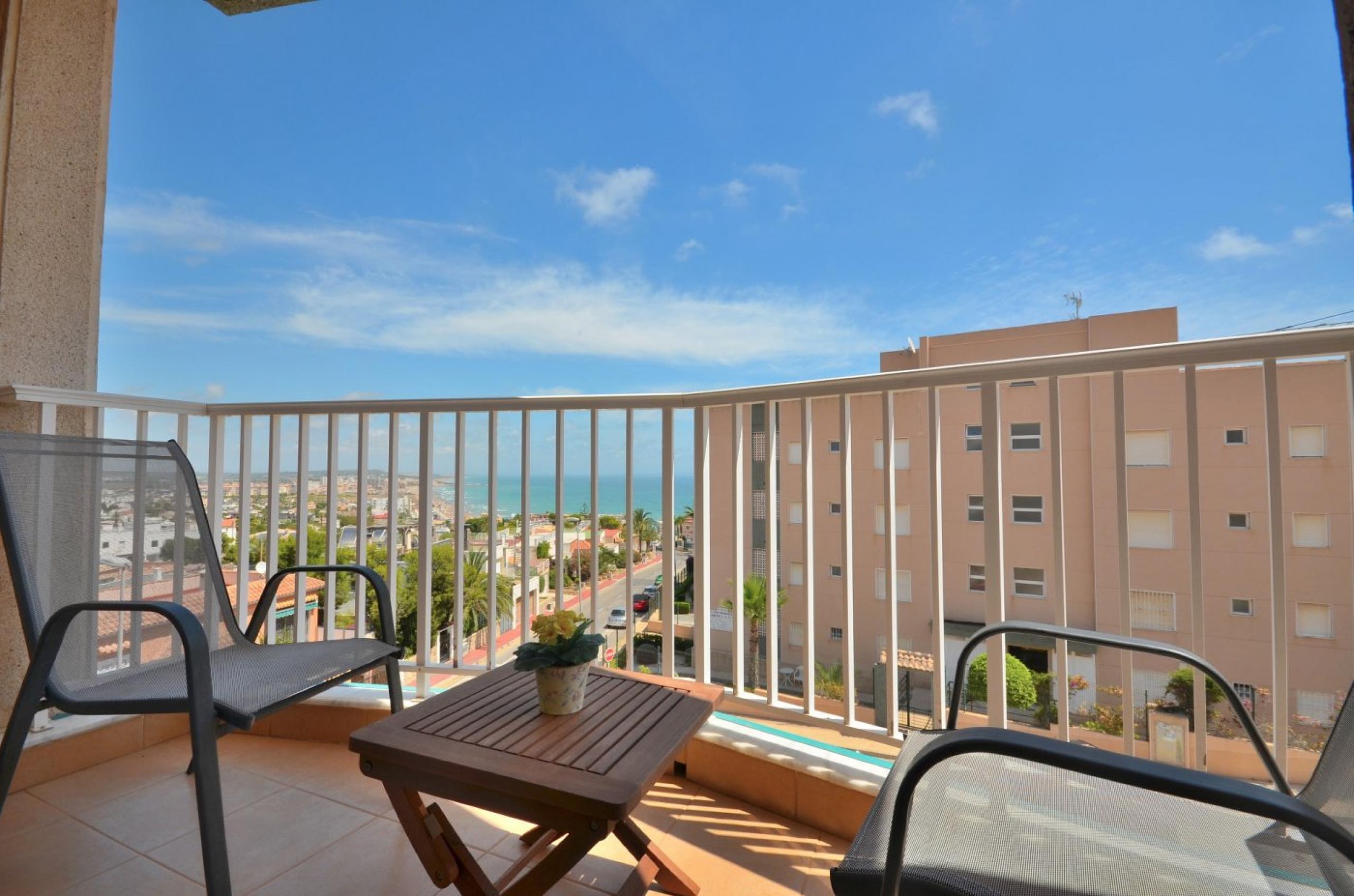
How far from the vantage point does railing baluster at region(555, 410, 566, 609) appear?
2.22 metres

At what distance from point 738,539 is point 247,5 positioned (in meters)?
2.96

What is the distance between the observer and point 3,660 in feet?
6.67

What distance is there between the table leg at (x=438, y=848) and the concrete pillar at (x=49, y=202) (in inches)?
73.7

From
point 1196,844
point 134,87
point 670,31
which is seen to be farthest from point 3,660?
point 670,31

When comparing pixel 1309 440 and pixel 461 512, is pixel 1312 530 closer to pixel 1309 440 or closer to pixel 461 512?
pixel 1309 440

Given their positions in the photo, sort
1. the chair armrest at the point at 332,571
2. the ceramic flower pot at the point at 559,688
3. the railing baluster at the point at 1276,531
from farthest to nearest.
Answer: the chair armrest at the point at 332,571 < the ceramic flower pot at the point at 559,688 < the railing baluster at the point at 1276,531

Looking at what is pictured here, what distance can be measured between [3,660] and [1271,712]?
3.63 meters

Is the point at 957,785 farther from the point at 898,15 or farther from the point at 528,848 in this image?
the point at 898,15

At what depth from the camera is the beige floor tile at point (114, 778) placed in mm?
1867

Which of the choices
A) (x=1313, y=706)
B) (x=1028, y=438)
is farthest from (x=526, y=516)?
(x=1028, y=438)

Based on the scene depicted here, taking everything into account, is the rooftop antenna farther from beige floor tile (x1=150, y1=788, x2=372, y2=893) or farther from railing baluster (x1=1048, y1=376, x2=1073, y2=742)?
beige floor tile (x1=150, y1=788, x2=372, y2=893)

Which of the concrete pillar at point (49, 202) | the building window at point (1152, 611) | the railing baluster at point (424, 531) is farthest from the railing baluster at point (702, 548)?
the concrete pillar at point (49, 202)

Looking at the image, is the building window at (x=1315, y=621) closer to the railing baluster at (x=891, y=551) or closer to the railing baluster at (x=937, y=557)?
the railing baluster at (x=937, y=557)

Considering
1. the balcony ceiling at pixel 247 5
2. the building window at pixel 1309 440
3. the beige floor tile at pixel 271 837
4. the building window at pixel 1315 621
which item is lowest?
the beige floor tile at pixel 271 837
